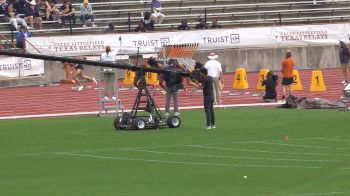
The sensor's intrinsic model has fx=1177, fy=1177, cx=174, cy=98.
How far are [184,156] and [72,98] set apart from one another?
58.1ft

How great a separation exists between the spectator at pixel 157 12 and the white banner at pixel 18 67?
23.5 feet

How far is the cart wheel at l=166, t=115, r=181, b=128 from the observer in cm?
2906

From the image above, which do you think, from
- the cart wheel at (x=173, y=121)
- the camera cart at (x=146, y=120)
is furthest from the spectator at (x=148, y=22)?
the cart wheel at (x=173, y=121)

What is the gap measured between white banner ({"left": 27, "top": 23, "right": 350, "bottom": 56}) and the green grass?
45.9 ft

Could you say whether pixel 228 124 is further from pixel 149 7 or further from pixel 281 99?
pixel 149 7

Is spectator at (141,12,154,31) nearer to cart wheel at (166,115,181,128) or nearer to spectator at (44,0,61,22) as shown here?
spectator at (44,0,61,22)

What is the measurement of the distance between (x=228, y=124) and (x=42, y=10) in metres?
21.9

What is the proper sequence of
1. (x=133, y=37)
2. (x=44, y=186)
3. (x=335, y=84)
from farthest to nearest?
(x=133, y=37), (x=335, y=84), (x=44, y=186)

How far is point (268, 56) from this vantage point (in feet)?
A: 167

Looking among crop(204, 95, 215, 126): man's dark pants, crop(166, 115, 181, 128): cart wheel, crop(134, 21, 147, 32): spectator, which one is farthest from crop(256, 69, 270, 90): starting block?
crop(204, 95, 215, 126): man's dark pants

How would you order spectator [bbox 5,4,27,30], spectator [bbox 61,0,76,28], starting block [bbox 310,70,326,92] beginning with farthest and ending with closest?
spectator [bbox 61,0,76,28], spectator [bbox 5,4,27,30], starting block [bbox 310,70,326,92]

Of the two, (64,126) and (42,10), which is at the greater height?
(42,10)

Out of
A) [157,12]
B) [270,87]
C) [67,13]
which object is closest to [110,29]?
[67,13]

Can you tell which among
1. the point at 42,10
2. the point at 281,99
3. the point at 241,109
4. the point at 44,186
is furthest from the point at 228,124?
the point at 42,10
